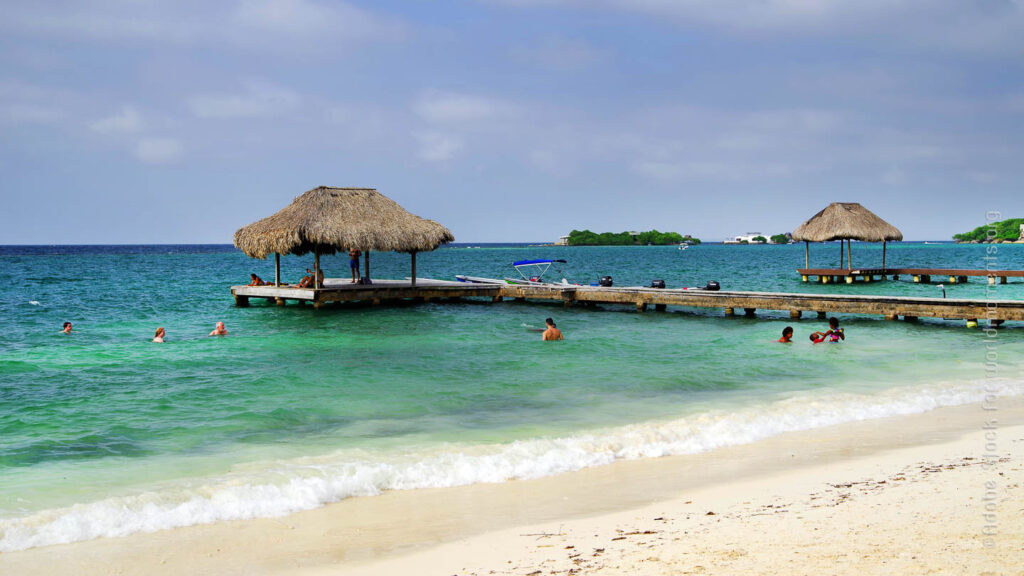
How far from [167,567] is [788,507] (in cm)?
475

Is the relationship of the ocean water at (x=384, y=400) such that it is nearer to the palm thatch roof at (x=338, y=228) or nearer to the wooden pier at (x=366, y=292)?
the wooden pier at (x=366, y=292)

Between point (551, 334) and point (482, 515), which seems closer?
point (482, 515)

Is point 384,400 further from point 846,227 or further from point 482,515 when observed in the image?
point 846,227

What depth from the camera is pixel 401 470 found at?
734 cm

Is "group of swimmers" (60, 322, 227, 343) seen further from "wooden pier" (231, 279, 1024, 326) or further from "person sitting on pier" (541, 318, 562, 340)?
"person sitting on pier" (541, 318, 562, 340)

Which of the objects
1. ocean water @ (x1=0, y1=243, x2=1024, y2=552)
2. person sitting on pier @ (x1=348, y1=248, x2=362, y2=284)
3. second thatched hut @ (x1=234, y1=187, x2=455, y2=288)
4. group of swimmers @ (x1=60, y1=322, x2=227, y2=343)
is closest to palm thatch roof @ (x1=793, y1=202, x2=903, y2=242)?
ocean water @ (x1=0, y1=243, x2=1024, y2=552)

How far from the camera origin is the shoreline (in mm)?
5195

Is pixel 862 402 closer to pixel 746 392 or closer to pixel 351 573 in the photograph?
pixel 746 392

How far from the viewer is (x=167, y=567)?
17.0 feet

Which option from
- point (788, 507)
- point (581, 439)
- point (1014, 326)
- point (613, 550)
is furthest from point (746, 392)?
point (1014, 326)

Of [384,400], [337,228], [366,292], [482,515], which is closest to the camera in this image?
[482,515]

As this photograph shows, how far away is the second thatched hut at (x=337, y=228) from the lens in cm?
2388

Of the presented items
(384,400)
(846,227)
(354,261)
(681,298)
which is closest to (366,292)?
(354,261)

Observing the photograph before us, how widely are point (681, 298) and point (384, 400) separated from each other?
48.3 feet
